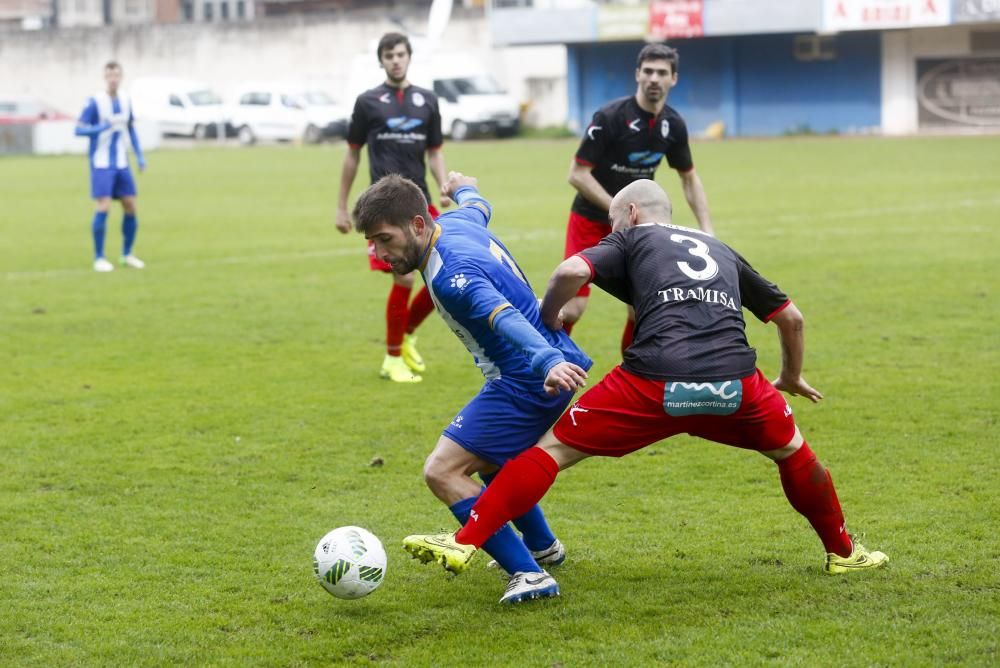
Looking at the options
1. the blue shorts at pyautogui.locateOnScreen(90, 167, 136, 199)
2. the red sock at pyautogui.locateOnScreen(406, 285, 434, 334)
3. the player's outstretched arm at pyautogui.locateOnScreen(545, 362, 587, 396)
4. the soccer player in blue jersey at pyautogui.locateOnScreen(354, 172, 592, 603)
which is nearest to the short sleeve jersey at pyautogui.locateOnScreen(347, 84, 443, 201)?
the red sock at pyautogui.locateOnScreen(406, 285, 434, 334)

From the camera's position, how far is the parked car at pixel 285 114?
45.6 meters

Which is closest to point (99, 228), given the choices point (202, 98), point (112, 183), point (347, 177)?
point (112, 183)

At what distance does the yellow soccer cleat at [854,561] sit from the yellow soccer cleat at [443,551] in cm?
142

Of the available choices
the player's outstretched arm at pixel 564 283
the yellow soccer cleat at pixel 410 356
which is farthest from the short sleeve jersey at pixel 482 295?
the yellow soccer cleat at pixel 410 356

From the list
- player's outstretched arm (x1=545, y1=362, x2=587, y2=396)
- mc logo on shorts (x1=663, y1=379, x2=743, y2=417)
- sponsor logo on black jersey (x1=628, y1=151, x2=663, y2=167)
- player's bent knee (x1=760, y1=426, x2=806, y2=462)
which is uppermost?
sponsor logo on black jersey (x1=628, y1=151, x2=663, y2=167)

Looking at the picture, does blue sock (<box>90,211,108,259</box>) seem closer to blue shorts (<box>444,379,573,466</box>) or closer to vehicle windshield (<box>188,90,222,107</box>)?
blue shorts (<box>444,379,573,466</box>)

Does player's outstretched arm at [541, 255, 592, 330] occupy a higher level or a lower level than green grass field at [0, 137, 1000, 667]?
higher

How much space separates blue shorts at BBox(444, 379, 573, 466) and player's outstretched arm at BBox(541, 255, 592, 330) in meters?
0.34

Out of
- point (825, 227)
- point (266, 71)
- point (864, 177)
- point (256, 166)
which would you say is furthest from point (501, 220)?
point (266, 71)

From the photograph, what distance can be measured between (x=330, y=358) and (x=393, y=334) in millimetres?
999

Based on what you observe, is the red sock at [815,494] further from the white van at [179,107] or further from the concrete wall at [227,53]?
the concrete wall at [227,53]

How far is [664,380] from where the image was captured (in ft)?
15.1

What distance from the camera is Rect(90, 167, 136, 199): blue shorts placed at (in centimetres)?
1526

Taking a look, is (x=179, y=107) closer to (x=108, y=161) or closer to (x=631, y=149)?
(x=108, y=161)
